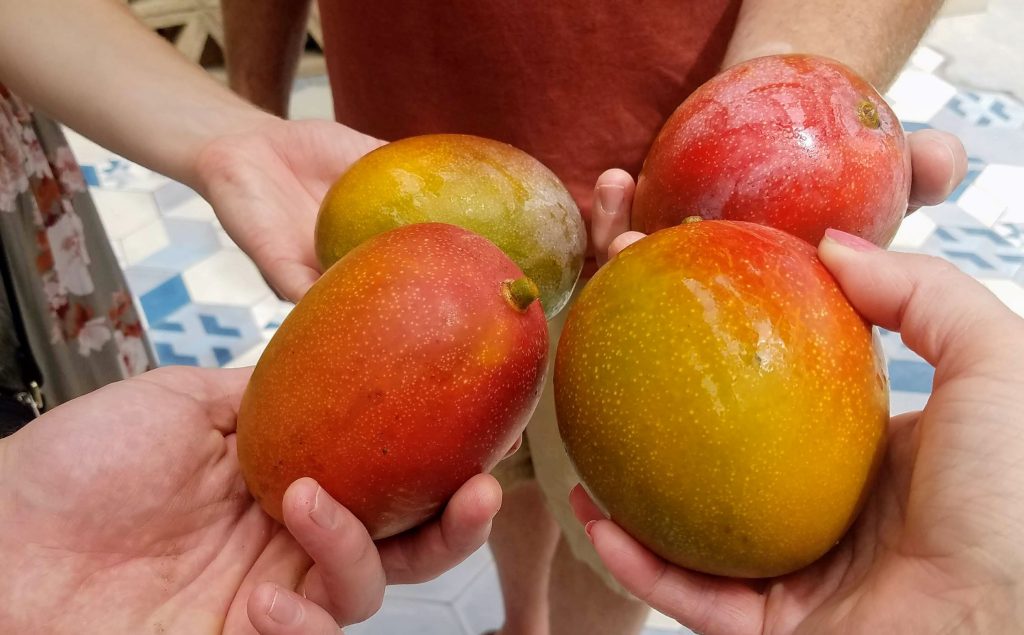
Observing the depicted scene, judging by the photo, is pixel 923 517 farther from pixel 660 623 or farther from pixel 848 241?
pixel 660 623

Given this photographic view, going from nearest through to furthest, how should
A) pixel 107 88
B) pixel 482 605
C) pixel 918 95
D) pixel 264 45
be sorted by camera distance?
pixel 107 88
pixel 264 45
pixel 482 605
pixel 918 95

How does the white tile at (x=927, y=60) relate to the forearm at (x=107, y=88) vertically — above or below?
below

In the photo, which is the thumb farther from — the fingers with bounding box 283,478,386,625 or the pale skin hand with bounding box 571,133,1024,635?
the fingers with bounding box 283,478,386,625

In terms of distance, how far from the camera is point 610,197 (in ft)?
2.85

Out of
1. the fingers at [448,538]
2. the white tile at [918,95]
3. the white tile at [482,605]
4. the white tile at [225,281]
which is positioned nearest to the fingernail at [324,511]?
the fingers at [448,538]

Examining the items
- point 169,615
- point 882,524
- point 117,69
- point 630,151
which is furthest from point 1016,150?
point 169,615

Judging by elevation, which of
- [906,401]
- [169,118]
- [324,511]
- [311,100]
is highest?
[169,118]

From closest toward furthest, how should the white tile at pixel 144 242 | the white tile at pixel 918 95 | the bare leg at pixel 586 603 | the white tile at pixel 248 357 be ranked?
1. the bare leg at pixel 586 603
2. the white tile at pixel 248 357
3. the white tile at pixel 144 242
4. the white tile at pixel 918 95

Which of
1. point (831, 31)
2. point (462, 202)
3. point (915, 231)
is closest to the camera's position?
point (462, 202)

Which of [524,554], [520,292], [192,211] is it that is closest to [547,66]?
[520,292]

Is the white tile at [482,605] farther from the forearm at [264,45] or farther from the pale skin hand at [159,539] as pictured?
the forearm at [264,45]

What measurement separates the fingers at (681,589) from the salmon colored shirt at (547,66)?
0.56m

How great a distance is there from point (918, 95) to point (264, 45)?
2.24m

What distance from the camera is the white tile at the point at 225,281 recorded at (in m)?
2.25
